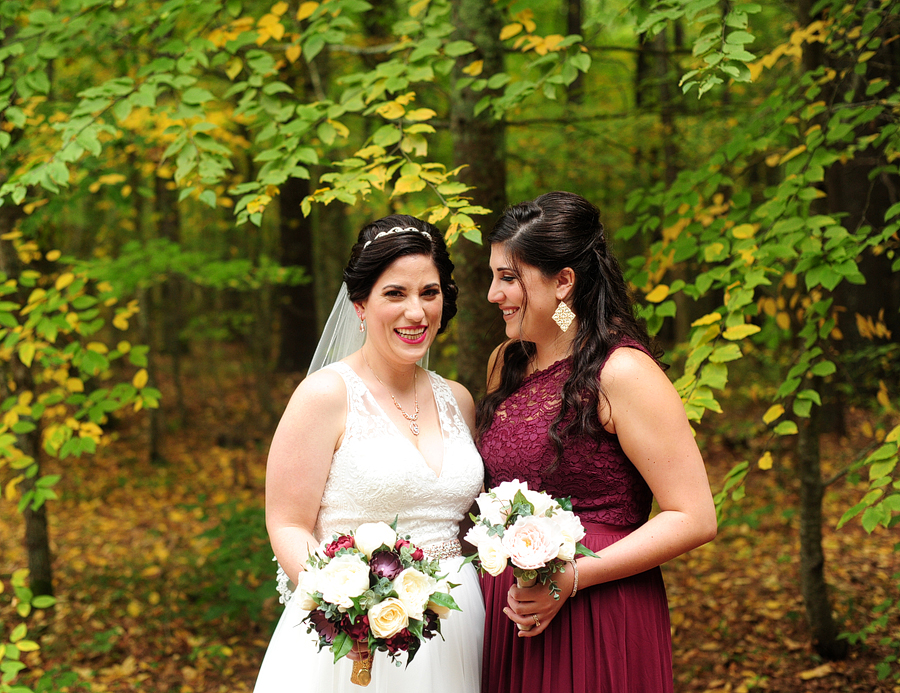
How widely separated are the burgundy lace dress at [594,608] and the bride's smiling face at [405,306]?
1.67ft

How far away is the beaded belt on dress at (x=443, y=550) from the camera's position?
259cm

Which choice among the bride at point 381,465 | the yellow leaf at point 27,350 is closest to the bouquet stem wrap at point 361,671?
the bride at point 381,465

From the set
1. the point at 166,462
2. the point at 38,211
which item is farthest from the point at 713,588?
the point at 166,462

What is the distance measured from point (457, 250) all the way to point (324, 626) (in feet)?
7.06

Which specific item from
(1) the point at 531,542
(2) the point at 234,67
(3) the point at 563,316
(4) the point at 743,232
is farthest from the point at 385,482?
(2) the point at 234,67

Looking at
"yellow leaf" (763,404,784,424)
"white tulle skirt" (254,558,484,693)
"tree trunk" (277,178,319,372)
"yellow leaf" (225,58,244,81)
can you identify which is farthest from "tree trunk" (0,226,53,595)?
"tree trunk" (277,178,319,372)

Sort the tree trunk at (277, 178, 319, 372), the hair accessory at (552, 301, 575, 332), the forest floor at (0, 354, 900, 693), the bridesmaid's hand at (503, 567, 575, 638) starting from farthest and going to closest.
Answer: the tree trunk at (277, 178, 319, 372)
the forest floor at (0, 354, 900, 693)
the hair accessory at (552, 301, 575, 332)
the bridesmaid's hand at (503, 567, 575, 638)

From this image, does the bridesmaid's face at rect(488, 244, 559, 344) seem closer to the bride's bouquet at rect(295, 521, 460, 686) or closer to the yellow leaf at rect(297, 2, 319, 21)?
the bride's bouquet at rect(295, 521, 460, 686)

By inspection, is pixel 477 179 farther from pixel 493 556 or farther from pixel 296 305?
pixel 296 305

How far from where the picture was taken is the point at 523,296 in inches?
101

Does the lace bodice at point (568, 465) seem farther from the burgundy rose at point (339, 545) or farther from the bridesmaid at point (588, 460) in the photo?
the burgundy rose at point (339, 545)

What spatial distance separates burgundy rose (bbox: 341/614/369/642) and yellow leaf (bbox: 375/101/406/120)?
6.98 feet

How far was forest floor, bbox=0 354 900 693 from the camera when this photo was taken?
4.63 metres

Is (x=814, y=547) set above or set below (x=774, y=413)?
below
